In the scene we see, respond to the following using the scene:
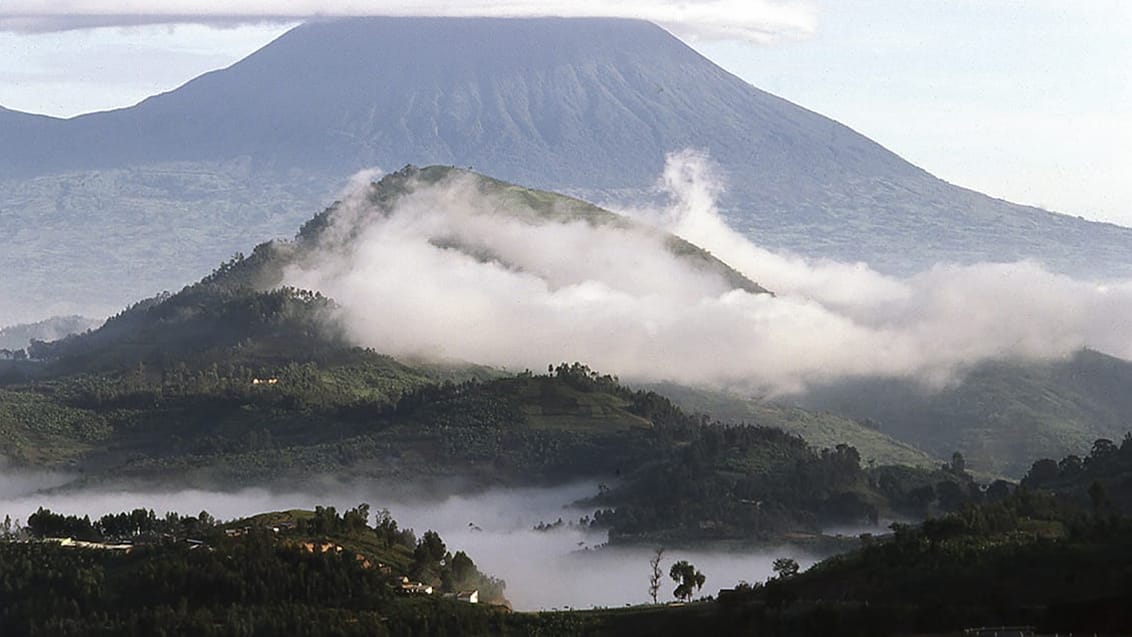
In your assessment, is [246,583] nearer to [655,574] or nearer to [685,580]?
[685,580]

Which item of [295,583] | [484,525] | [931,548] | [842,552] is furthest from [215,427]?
[931,548]

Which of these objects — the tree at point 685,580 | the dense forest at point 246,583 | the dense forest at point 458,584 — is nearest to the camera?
the dense forest at point 458,584

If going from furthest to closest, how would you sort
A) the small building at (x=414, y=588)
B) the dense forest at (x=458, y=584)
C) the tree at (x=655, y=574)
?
the tree at (x=655, y=574), the small building at (x=414, y=588), the dense forest at (x=458, y=584)

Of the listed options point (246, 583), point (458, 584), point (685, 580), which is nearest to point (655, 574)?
point (685, 580)

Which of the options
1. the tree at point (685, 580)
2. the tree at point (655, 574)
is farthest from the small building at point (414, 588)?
the tree at point (685, 580)

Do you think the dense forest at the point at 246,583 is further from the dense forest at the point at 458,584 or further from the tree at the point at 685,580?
the tree at the point at 685,580

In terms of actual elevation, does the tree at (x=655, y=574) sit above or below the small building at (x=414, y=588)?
above

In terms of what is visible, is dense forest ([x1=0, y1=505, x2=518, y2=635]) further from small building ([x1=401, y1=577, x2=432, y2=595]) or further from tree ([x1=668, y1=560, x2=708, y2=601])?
tree ([x1=668, y1=560, x2=708, y2=601])

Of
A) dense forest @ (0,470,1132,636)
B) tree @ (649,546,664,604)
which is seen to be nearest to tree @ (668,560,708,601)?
dense forest @ (0,470,1132,636)
